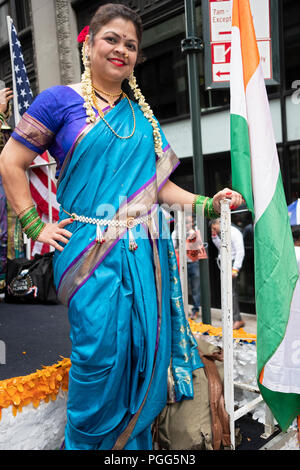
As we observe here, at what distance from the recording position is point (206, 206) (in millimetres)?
1807

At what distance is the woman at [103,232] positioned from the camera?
1506mm

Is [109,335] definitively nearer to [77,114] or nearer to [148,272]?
[148,272]

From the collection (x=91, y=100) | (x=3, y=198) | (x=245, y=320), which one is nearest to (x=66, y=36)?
(x=91, y=100)

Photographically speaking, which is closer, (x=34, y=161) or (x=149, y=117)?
(x=149, y=117)

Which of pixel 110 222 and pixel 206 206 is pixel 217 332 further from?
pixel 110 222

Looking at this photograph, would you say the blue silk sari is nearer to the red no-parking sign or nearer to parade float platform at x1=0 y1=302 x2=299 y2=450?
parade float platform at x1=0 y1=302 x2=299 y2=450

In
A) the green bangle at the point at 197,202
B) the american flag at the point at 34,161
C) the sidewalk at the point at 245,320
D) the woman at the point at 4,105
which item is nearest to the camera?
the green bangle at the point at 197,202

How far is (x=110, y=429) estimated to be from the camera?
5.00 feet

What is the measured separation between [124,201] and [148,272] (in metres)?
0.30

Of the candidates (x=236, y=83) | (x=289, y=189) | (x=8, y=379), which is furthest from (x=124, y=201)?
(x=289, y=189)

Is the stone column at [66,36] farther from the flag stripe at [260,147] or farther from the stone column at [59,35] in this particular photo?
the flag stripe at [260,147]

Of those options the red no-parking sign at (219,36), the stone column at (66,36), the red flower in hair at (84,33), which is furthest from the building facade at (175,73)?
the red no-parking sign at (219,36)

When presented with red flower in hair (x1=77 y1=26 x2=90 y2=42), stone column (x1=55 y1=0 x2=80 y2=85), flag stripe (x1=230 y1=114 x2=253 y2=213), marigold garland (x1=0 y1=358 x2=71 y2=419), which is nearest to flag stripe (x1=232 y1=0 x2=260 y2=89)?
flag stripe (x1=230 y1=114 x2=253 y2=213)

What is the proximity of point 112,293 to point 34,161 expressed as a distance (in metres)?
2.68
